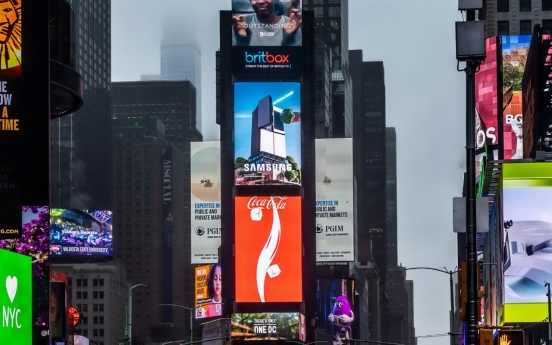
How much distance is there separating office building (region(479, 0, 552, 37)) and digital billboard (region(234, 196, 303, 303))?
30.2 m

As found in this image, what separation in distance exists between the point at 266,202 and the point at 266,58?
1384 cm

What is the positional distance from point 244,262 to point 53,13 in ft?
178

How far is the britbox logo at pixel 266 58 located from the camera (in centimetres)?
12256

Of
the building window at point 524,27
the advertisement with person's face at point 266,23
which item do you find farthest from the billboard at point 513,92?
the advertisement with person's face at point 266,23

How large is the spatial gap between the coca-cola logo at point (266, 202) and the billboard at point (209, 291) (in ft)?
63.1

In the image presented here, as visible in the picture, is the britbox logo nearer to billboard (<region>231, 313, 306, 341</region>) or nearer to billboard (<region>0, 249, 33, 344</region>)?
billboard (<region>231, 313, 306, 341</region>)

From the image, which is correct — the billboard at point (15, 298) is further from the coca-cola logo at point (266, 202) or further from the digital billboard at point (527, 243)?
the coca-cola logo at point (266, 202)

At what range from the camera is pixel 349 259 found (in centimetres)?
14938

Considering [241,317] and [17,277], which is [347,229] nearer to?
[241,317]

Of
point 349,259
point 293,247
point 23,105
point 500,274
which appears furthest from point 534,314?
point 349,259

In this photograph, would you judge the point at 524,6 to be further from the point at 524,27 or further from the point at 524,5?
the point at 524,27

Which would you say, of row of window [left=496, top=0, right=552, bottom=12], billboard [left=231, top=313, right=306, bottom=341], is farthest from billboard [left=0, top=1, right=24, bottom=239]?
row of window [left=496, top=0, right=552, bottom=12]

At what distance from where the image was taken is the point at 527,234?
74688 mm

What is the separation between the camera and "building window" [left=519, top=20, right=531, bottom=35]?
133 meters
